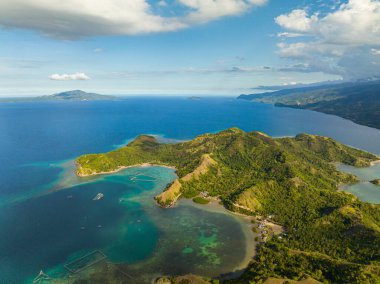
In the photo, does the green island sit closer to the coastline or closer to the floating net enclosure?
the coastline

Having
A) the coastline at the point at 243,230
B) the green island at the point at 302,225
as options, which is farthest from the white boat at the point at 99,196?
the coastline at the point at 243,230

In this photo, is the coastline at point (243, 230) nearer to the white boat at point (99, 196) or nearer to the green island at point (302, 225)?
the green island at point (302, 225)

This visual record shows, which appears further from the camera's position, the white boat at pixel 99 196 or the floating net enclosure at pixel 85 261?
the white boat at pixel 99 196

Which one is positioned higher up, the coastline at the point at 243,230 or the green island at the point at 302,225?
the green island at the point at 302,225

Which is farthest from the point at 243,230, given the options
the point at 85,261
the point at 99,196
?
the point at 99,196

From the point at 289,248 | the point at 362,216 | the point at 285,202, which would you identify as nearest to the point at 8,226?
the point at 289,248

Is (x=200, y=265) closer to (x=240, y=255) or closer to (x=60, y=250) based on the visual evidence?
(x=240, y=255)

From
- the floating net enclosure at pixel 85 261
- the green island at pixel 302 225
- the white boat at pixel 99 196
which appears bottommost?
the floating net enclosure at pixel 85 261

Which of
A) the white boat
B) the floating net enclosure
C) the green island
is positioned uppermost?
the green island

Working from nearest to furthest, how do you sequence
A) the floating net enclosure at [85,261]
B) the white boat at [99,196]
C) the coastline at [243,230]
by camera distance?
1. the floating net enclosure at [85,261]
2. the coastline at [243,230]
3. the white boat at [99,196]

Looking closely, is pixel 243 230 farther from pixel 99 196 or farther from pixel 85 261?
pixel 99 196

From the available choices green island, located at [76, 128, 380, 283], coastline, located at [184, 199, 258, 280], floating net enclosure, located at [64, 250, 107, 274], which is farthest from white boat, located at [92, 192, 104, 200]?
floating net enclosure, located at [64, 250, 107, 274]
